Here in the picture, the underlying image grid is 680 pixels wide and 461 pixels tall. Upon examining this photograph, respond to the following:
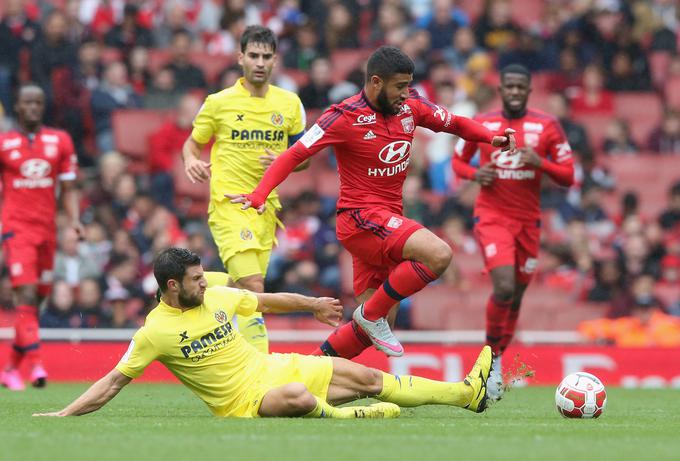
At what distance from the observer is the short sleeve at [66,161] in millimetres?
14672

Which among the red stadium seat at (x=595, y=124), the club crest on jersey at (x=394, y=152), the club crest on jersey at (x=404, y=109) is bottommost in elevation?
the club crest on jersey at (x=394, y=152)

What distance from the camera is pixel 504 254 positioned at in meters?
13.6

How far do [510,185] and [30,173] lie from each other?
16.5ft

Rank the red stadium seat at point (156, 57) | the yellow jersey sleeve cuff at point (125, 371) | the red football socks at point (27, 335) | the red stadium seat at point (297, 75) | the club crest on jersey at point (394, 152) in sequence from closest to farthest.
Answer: the yellow jersey sleeve cuff at point (125, 371)
the club crest on jersey at point (394, 152)
the red football socks at point (27, 335)
the red stadium seat at point (297, 75)
the red stadium seat at point (156, 57)

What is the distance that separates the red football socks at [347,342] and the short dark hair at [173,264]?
1.94 metres

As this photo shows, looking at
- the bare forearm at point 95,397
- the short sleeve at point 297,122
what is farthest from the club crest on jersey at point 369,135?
the bare forearm at point 95,397

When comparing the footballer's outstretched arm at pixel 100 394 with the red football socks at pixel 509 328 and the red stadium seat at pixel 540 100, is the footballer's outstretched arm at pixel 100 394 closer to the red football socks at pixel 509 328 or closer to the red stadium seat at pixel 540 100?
the red football socks at pixel 509 328

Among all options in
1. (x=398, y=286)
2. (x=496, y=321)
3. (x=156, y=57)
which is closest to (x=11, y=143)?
(x=496, y=321)

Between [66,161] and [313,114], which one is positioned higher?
[313,114]

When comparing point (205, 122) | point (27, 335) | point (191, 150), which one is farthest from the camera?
point (27, 335)

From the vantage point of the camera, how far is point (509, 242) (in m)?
13.6

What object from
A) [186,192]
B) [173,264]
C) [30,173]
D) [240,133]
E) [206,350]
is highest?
[240,133]

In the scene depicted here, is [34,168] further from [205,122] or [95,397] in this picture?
→ [95,397]

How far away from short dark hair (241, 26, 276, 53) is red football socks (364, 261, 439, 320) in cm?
271
